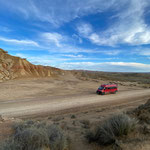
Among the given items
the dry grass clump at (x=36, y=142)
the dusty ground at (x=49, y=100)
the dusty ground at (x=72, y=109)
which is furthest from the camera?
the dusty ground at (x=49, y=100)

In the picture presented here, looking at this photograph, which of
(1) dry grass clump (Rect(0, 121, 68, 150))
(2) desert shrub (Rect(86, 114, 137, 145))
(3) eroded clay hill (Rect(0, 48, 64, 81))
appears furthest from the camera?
(3) eroded clay hill (Rect(0, 48, 64, 81))

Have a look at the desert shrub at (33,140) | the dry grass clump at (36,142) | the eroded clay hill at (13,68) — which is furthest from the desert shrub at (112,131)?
the eroded clay hill at (13,68)

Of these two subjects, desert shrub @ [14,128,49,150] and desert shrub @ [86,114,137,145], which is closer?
desert shrub @ [14,128,49,150]

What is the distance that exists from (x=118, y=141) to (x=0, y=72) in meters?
44.6

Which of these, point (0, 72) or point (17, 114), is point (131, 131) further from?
point (0, 72)

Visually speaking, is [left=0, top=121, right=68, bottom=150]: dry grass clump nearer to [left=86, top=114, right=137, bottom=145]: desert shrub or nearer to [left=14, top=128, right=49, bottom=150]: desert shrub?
[left=14, top=128, right=49, bottom=150]: desert shrub

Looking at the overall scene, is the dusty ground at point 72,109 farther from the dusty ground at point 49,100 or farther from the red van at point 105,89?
the red van at point 105,89

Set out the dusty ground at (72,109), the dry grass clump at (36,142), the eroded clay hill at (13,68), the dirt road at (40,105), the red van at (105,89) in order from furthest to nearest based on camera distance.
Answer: the eroded clay hill at (13,68) < the red van at (105,89) < the dirt road at (40,105) < the dusty ground at (72,109) < the dry grass clump at (36,142)

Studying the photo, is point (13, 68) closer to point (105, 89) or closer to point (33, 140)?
point (105, 89)

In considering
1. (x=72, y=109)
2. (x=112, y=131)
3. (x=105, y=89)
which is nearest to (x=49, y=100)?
(x=72, y=109)

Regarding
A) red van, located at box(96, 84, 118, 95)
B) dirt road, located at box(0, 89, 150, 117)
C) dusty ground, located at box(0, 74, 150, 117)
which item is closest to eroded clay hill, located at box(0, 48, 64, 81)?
dusty ground, located at box(0, 74, 150, 117)

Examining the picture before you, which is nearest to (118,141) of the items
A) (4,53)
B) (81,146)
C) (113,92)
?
(81,146)

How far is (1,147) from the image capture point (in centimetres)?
298

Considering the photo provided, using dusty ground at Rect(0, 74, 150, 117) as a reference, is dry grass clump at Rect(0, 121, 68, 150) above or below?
above
